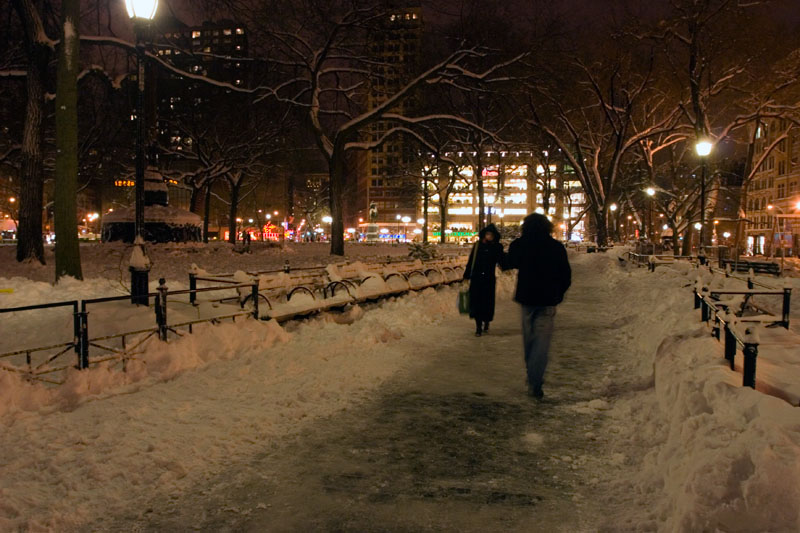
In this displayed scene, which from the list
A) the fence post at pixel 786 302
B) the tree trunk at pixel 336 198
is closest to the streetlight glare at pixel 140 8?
the fence post at pixel 786 302

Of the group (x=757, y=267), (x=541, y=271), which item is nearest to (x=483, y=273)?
(x=541, y=271)

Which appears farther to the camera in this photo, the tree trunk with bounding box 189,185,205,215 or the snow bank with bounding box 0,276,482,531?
the tree trunk with bounding box 189,185,205,215

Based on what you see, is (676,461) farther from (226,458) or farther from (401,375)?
(401,375)

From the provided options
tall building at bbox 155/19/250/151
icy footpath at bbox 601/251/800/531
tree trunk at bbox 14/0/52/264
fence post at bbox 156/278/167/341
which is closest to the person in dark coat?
icy footpath at bbox 601/251/800/531

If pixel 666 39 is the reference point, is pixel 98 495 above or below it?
below

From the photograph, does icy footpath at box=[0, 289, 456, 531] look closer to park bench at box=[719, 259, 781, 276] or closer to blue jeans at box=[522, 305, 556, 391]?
blue jeans at box=[522, 305, 556, 391]

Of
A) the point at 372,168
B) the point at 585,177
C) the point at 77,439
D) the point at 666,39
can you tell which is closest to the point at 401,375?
the point at 77,439

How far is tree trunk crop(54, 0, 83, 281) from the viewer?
45.2 feet

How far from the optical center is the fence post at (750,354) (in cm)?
445

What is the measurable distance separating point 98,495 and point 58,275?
1136cm

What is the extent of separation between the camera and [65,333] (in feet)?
28.8

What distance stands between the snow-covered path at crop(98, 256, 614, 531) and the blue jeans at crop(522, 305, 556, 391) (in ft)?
1.03

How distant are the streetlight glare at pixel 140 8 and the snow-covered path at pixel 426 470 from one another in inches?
290

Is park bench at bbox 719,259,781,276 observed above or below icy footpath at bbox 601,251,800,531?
above
